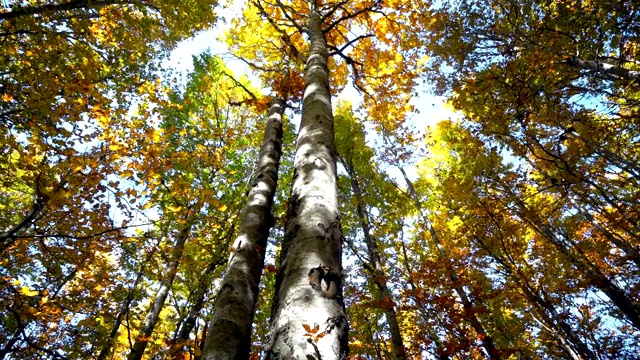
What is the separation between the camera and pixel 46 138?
6.39m

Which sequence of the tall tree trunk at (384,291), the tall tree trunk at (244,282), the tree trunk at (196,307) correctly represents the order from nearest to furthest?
1. the tall tree trunk at (244,282)
2. the tree trunk at (196,307)
3. the tall tree trunk at (384,291)

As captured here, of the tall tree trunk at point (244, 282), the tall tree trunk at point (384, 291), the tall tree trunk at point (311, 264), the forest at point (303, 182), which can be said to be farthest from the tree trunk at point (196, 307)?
the tall tree trunk at point (311, 264)

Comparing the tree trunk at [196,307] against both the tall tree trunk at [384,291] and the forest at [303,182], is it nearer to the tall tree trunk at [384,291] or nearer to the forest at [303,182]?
the forest at [303,182]

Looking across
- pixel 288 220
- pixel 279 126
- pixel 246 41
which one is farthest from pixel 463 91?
pixel 288 220

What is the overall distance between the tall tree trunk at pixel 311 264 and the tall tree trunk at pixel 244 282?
3.82ft

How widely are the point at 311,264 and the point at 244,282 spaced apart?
1473 mm

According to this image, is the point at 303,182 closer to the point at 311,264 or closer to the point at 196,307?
the point at 311,264

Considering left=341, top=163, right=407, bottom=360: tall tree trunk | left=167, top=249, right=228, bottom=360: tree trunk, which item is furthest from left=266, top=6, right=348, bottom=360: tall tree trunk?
left=341, top=163, right=407, bottom=360: tall tree trunk

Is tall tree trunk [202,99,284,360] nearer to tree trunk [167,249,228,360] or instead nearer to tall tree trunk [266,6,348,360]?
tall tree trunk [266,6,348,360]

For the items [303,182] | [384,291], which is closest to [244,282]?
[303,182]

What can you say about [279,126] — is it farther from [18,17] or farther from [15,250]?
[15,250]

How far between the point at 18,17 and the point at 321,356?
6.55 metres

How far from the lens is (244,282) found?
2.58 meters

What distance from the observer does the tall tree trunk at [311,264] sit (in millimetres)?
1060
